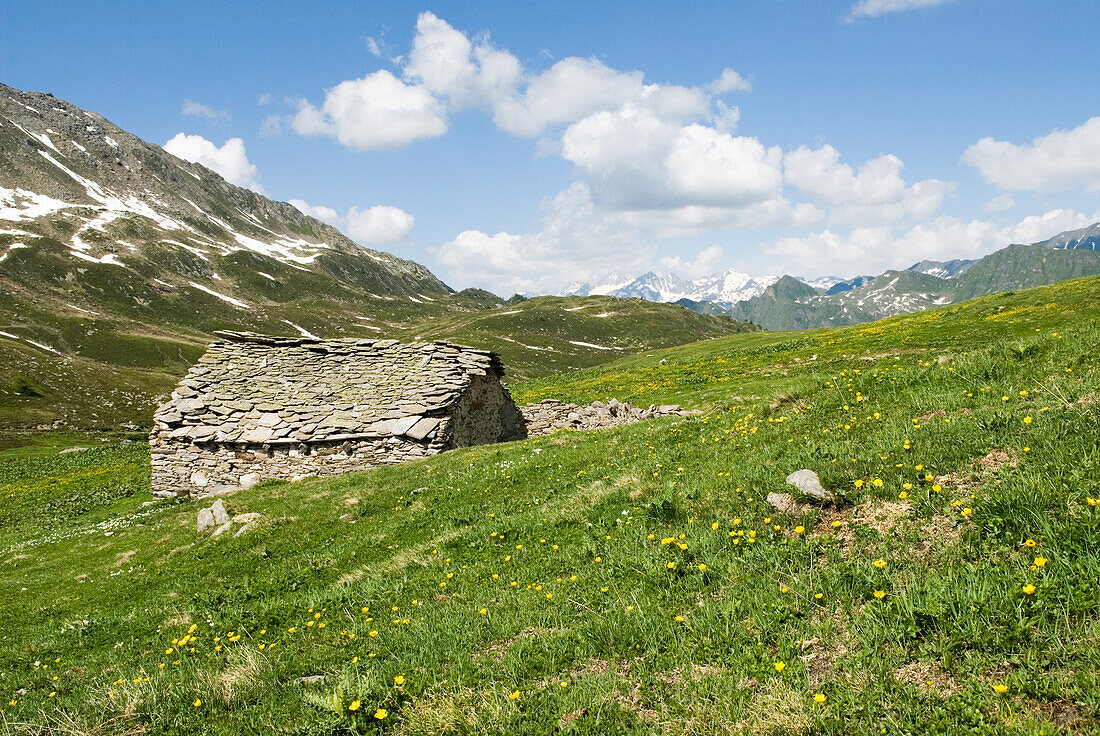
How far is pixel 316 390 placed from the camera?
1097 inches

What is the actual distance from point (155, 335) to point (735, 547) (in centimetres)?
22906

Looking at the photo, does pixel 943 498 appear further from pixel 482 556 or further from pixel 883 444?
pixel 482 556

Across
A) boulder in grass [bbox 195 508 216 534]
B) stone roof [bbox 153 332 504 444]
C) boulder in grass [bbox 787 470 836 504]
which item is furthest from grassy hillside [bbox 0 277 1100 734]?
stone roof [bbox 153 332 504 444]

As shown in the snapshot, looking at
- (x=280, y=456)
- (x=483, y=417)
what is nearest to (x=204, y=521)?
(x=280, y=456)

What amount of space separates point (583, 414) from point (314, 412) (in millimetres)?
15583

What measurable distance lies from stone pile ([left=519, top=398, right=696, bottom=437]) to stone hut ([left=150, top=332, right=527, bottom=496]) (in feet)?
16.8

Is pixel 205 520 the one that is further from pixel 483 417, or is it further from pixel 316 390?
pixel 483 417

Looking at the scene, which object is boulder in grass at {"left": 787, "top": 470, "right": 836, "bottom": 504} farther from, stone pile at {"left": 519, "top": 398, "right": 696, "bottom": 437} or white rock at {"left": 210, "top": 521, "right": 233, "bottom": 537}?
stone pile at {"left": 519, "top": 398, "right": 696, "bottom": 437}

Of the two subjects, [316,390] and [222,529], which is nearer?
[222,529]

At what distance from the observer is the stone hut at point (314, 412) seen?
83.9 ft

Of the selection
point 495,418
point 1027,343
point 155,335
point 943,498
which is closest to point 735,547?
point 943,498

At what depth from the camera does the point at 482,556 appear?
33.2 feet

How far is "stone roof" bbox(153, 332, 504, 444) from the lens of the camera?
84.7ft

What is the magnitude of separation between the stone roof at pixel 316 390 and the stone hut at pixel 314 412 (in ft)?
0.18
